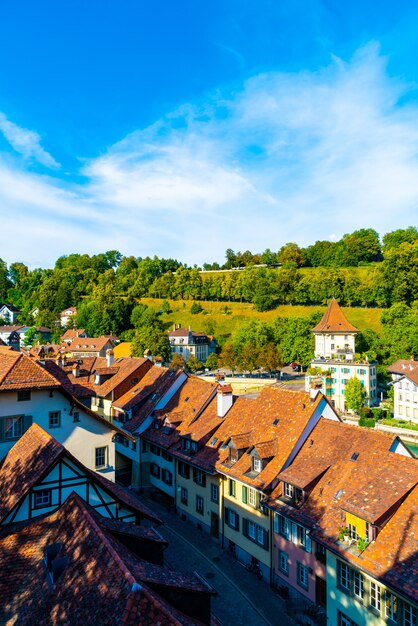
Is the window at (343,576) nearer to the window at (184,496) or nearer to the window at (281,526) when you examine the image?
the window at (281,526)

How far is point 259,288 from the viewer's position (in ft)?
451

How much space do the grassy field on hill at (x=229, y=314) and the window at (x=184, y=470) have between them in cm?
9235

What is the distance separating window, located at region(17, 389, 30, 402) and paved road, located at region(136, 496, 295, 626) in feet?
40.2

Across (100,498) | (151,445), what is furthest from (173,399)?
(100,498)

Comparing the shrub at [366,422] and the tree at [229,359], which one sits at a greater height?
the tree at [229,359]

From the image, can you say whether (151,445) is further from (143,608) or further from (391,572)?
(143,608)

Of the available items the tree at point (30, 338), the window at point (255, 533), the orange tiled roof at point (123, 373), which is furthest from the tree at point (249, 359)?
the window at point (255, 533)

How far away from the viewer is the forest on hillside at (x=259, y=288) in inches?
3935

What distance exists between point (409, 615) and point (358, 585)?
100 inches

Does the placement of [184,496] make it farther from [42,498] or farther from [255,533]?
[42,498]

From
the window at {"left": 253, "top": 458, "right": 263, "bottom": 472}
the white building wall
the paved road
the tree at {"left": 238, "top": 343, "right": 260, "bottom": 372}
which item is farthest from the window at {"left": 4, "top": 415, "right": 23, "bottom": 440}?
the tree at {"left": 238, "top": 343, "right": 260, "bottom": 372}

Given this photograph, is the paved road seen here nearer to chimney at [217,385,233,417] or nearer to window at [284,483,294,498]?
window at [284,483,294,498]

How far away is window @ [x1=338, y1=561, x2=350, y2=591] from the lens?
1817 cm

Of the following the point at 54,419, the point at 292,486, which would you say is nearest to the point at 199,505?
the point at 292,486
